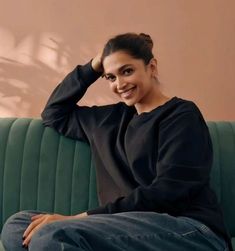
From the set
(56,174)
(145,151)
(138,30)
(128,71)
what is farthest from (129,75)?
(138,30)

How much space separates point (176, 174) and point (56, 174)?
0.63 meters

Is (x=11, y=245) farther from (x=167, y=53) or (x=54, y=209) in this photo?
(x=167, y=53)

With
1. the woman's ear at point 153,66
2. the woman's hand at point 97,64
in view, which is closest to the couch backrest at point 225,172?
the woman's ear at point 153,66

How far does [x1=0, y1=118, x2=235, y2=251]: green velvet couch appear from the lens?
160cm

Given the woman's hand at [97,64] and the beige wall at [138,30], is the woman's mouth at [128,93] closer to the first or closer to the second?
the woman's hand at [97,64]

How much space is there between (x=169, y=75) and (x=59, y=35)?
0.58 metres

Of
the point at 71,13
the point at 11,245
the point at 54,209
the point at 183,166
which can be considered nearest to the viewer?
the point at 183,166

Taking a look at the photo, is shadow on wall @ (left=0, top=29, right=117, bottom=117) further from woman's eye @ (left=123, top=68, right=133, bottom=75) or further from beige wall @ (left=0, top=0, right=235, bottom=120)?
woman's eye @ (left=123, top=68, right=133, bottom=75)

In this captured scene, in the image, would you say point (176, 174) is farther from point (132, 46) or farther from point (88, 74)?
point (88, 74)

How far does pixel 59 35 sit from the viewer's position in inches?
78.8

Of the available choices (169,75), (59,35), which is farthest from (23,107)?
(169,75)

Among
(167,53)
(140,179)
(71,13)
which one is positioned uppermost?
(71,13)

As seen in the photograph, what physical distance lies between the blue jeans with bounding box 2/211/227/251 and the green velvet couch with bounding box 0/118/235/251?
1.61 ft

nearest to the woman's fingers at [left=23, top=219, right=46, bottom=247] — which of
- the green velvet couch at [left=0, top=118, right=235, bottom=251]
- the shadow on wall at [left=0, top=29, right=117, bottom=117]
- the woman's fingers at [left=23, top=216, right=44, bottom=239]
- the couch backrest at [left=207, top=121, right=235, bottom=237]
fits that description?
the woman's fingers at [left=23, top=216, right=44, bottom=239]
